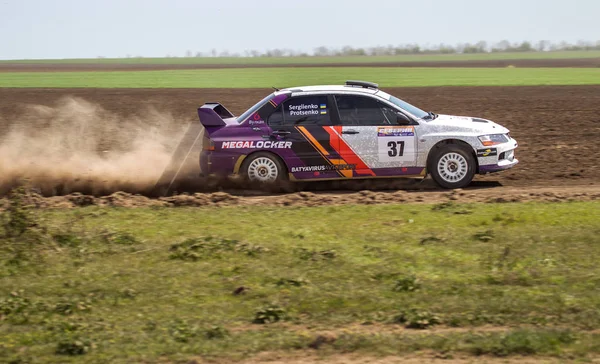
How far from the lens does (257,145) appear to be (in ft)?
42.1

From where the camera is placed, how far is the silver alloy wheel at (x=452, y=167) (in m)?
12.8

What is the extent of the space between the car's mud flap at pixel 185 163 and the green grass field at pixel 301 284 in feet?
8.15

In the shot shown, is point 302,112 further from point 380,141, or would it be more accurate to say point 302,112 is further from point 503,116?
point 503,116

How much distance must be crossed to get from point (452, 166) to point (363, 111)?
178 cm

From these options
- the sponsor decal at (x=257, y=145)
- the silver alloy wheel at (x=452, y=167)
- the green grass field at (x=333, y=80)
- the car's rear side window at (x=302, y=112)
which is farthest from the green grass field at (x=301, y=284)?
the green grass field at (x=333, y=80)

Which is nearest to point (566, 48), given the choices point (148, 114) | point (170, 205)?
point (148, 114)

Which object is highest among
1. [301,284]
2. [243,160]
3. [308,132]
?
[308,132]

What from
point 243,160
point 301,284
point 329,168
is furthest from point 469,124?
point 301,284

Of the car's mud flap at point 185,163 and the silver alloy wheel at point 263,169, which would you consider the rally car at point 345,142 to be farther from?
the car's mud flap at point 185,163

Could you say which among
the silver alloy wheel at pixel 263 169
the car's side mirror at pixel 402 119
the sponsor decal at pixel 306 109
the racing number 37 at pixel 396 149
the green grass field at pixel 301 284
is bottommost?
the green grass field at pixel 301 284

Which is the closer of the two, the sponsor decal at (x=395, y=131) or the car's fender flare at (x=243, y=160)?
the sponsor decal at (x=395, y=131)

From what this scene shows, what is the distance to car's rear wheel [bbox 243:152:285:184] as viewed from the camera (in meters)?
12.9

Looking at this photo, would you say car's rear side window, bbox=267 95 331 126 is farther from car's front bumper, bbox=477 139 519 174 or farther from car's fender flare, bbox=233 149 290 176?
car's front bumper, bbox=477 139 519 174

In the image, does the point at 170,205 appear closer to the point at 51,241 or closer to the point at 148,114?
the point at 51,241
